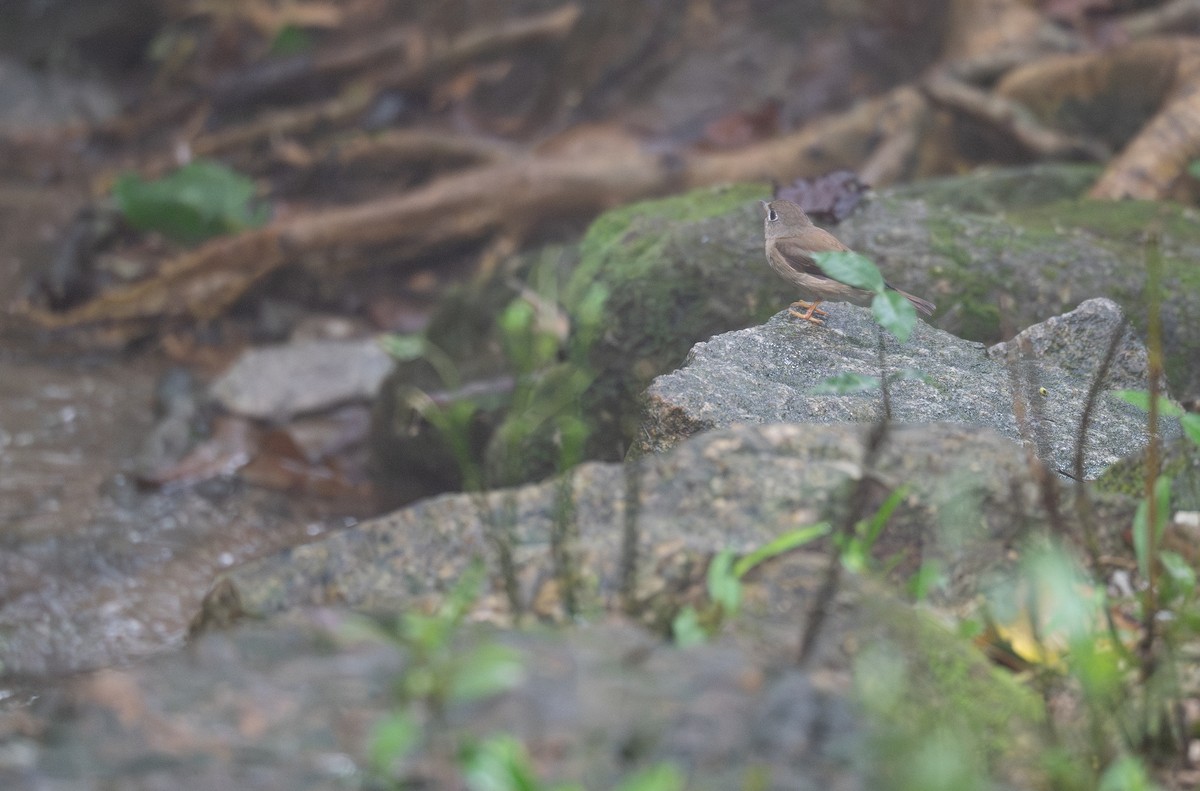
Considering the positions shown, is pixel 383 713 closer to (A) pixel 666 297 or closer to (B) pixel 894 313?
(B) pixel 894 313

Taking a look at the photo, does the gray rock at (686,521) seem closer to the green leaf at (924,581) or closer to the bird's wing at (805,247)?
the green leaf at (924,581)

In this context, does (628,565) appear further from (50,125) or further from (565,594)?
(50,125)

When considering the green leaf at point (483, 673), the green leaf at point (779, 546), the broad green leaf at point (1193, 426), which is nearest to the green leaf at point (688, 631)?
the green leaf at point (779, 546)

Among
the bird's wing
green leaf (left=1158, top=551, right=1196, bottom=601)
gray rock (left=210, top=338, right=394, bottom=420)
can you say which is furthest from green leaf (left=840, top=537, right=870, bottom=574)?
gray rock (left=210, top=338, right=394, bottom=420)

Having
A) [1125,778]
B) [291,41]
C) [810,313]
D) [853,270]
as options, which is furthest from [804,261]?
[291,41]

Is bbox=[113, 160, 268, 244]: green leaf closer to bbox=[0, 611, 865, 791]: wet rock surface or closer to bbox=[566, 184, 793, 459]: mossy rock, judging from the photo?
bbox=[566, 184, 793, 459]: mossy rock

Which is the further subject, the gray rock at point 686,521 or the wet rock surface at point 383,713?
the gray rock at point 686,521

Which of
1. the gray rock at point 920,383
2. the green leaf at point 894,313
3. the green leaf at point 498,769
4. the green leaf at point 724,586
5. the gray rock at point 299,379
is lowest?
the gray rock at point 299,379
